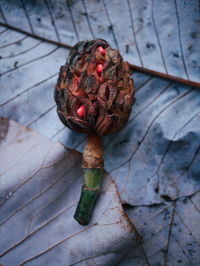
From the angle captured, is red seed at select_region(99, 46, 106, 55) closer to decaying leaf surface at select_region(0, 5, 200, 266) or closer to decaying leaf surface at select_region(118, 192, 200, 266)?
decaying leaf surface at select_region(0, 5, 200, 266)

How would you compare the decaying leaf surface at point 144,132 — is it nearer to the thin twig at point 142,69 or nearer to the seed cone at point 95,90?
the thin twig at point 142,69

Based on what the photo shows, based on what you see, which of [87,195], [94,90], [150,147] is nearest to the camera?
[94,90]

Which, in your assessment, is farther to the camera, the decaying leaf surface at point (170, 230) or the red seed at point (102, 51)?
the decaying leaf surface at point (170, 230)

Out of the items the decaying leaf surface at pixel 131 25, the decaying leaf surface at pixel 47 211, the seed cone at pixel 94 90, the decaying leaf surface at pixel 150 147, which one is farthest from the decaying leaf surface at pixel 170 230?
the decaying leaf surface at pixel 131 25

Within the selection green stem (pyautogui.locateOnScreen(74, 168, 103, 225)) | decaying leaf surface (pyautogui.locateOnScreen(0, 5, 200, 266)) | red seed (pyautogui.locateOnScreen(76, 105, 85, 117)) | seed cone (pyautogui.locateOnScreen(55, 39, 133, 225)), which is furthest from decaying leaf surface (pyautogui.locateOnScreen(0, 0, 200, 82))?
green stem (pyautogui.locateOnScreen(74, 168, 103, 225))

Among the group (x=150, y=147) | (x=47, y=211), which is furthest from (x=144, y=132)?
(x=47, y=211)

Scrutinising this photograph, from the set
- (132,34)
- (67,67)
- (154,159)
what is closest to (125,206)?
(154,159)

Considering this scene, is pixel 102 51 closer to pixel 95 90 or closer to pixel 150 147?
pixel 95 90
